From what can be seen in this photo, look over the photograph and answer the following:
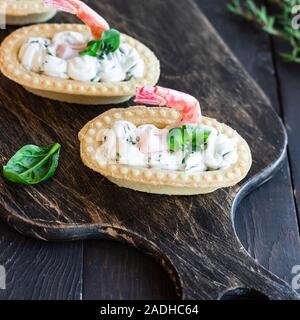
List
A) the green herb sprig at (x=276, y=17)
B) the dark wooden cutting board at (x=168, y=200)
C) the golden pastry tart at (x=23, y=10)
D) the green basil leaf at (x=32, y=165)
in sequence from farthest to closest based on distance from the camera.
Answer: the green herb sprig at (x=276, y=17) → the golden pastry tart at (x=23, y=10) → the green basil leaf at (x=32, y=165) → the dark wooden cutting board at (x=168, y=200)

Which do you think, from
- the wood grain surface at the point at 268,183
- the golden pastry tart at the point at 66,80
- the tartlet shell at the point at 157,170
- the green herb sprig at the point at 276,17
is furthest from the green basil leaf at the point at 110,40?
the green herb sprig at the point at 276,17

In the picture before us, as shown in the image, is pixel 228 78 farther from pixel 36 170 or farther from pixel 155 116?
pixel 36 170

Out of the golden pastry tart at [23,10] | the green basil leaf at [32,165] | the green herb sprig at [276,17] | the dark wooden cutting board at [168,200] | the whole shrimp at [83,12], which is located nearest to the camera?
the dark wooden cutting board at [168,200]

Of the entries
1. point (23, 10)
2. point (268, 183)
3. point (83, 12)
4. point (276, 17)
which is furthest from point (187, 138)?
point (276, 17)

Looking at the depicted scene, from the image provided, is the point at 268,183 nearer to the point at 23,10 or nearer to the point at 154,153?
the point at 154,153

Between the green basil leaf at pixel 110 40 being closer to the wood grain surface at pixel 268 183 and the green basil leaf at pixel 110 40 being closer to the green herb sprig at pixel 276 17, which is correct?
the wood grain surface at pixel 268 183

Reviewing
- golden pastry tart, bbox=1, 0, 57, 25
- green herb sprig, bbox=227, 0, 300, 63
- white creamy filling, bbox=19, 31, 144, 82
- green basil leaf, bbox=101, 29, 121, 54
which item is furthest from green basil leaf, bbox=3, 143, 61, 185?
green herb sprig, bbox=227, 0, 300, 63
